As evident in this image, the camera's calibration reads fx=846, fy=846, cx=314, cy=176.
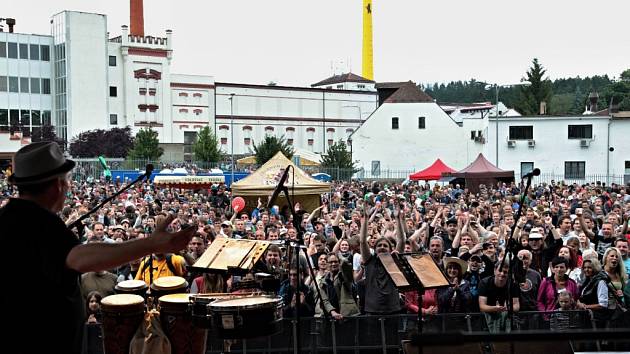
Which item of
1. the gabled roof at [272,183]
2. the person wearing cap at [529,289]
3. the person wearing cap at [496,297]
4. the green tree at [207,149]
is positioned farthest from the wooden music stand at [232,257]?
the green tree at [207,149]

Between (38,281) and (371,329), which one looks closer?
(38,281)

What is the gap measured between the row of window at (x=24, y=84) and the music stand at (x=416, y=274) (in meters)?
79.1

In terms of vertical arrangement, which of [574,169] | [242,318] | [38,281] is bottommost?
[574,169]

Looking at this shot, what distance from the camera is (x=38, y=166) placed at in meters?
3.62

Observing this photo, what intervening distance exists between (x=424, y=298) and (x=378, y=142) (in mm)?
58690

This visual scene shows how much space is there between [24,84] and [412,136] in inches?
1548

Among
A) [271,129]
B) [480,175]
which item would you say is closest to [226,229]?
[480,175]

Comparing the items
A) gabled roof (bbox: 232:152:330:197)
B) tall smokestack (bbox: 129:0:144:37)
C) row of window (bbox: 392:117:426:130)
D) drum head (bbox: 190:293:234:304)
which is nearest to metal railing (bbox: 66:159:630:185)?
row of window (bbox: 392:117:426:130)

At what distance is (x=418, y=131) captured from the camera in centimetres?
6825

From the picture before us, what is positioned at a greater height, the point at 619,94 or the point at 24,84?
the point at 24,84

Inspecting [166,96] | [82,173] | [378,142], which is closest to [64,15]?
[166,96]

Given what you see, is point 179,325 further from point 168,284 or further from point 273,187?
point 273,187

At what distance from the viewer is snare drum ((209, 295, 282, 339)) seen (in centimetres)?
656

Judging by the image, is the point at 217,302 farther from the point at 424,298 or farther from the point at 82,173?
the point at 82,173
